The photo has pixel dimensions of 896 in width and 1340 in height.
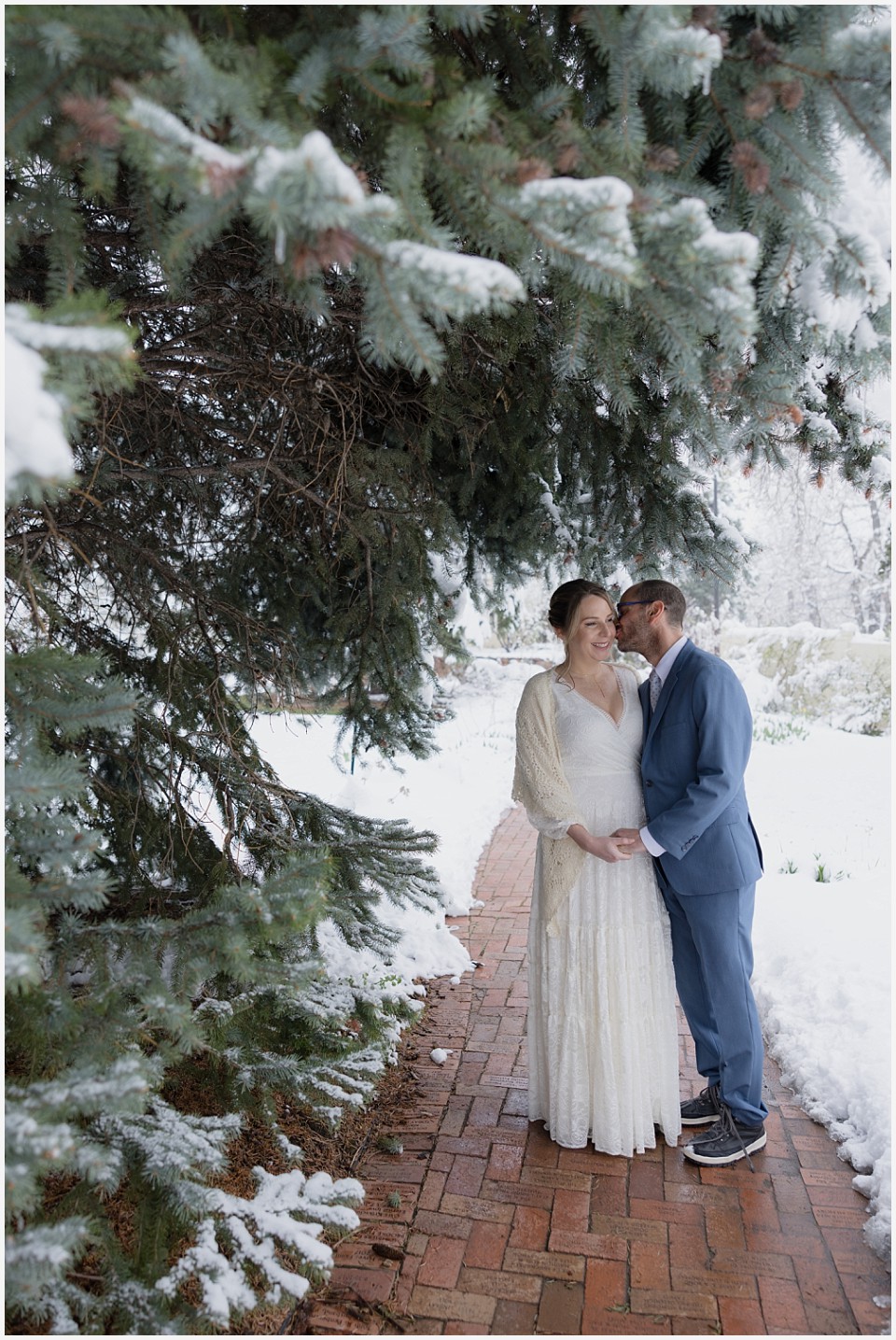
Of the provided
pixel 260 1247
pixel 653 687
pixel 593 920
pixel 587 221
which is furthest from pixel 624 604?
pixel 260 1247

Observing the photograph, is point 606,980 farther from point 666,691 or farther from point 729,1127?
point 666,691

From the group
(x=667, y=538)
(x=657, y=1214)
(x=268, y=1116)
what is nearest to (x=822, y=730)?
(x=667, y=538)

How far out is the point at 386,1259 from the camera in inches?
108

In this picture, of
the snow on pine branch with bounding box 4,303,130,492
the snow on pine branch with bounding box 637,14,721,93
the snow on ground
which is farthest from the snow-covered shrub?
the snow on pine branch with bounding box 4,303,130,492

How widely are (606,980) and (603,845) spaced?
19.1 inches

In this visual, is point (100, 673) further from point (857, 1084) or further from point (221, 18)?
point (857, 1084)

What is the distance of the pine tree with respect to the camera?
1.45 metres

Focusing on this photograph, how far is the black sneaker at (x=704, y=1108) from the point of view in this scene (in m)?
3.49

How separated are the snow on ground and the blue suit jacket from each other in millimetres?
1029


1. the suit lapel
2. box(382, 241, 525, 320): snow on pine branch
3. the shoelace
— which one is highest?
box(382, 241, 525, 320): snow on pine branch

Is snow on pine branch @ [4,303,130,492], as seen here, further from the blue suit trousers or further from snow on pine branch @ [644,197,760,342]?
the blue suit trousers

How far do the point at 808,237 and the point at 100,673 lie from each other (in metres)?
2.78

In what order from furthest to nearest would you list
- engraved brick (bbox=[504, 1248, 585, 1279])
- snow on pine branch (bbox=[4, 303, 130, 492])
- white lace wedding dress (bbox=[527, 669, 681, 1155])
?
white lace wedding dress (bbox=[527, 669, 681, 1155]) → engraved brick (bbox=[504, 1248, 585, 1279]) → snow on pine branch (bbox=[4, 303, 130, 492])

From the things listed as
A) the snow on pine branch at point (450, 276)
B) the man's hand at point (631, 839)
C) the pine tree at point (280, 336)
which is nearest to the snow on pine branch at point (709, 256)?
the pine tree at point (280, 336)
